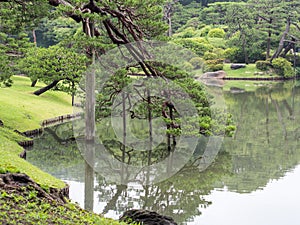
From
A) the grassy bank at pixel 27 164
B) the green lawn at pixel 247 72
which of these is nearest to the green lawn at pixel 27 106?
the grassy bank at pixel 27 164

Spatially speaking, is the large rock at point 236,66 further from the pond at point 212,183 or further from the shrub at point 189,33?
the pond at point 212,183

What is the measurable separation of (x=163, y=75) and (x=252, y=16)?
29.3 m

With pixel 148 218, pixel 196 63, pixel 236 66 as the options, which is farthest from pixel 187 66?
pixel 236 66

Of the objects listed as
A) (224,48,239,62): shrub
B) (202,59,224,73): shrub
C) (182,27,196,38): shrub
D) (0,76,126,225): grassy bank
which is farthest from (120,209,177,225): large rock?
(182,27,196,38): shrub

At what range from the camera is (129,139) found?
17.5 metres

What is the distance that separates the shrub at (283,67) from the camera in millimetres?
39938

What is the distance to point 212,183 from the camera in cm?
1241

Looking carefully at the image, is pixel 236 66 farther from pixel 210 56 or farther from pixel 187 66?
pixel 187 66

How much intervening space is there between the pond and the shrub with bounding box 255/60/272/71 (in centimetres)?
2145

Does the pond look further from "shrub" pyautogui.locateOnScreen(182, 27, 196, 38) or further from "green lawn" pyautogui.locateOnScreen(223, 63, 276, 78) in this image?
"shrub" pyautogui.locateOnScreen(182, 27, 196, 38)

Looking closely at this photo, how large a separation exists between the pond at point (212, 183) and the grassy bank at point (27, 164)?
904 mm

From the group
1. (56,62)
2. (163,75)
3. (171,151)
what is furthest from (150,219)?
(56,62)

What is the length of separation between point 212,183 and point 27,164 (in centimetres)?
448

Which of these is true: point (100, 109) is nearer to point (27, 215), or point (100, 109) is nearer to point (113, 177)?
point (113, 177)
